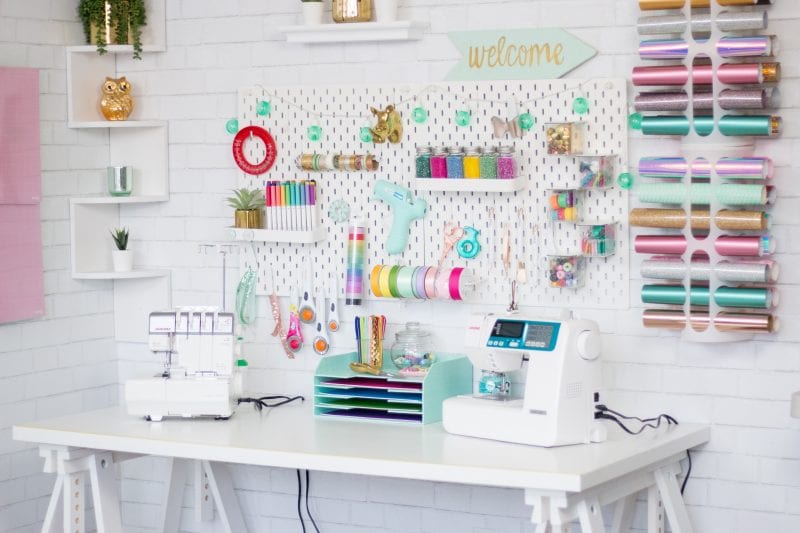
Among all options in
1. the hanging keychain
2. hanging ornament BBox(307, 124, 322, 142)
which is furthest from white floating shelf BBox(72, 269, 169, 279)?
hanging ornament BBox(307, 124, 322, 142)

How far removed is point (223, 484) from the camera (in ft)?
13.3

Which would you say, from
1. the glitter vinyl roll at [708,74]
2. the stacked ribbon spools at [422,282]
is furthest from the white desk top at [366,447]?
the glitter vinyl roll at [708,74]

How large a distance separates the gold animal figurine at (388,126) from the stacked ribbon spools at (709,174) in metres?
0.77

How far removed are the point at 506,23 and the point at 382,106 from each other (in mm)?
466

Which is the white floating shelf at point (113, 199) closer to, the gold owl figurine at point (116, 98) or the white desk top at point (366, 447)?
the gold owl figurine at point (116, 98)

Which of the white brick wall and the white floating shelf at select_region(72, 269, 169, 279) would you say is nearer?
the white brick wall

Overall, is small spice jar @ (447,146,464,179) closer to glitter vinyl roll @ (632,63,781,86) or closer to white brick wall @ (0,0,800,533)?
white brick wall @ (0,0,800,533)

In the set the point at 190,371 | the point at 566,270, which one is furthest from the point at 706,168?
the point at 190,371

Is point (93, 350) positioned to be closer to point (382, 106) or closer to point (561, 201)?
point (382, 106)

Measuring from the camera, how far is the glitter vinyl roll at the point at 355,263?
3.85m

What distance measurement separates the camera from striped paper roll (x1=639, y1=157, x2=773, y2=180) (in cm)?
324

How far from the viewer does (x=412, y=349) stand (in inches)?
146

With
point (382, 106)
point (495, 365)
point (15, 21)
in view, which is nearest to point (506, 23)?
point (382, 106)

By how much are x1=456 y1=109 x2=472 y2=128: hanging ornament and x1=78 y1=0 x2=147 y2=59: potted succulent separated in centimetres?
113
